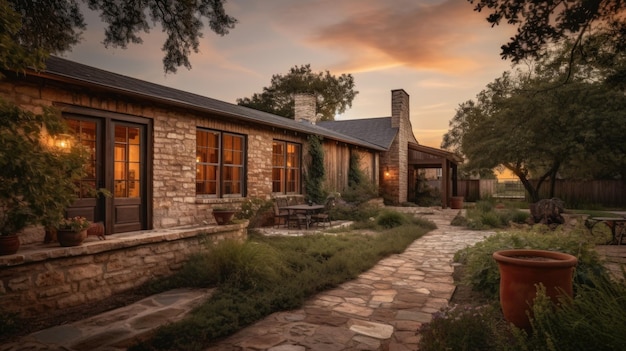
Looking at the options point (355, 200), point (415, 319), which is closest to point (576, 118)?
point (355, 200)

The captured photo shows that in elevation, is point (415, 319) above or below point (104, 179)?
below

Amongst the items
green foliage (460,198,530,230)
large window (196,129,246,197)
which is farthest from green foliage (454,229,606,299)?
green foliage (460,198,530,230)

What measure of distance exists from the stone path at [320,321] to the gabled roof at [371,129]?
46.1 feet

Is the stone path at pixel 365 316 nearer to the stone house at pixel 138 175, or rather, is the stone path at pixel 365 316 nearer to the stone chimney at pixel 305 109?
the stone house at pixel 138 175

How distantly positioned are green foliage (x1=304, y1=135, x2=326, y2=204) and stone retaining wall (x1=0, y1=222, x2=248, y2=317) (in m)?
6.89

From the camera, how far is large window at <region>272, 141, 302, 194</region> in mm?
11641

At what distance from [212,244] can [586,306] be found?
559 centimetres

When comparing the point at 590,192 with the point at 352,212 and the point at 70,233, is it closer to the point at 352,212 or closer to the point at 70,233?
the point at 352,212

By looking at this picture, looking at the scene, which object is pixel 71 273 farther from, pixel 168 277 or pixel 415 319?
pixel 415 319

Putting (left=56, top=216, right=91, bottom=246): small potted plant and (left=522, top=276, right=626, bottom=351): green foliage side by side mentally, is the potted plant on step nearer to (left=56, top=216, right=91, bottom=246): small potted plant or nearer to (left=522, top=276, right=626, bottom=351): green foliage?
(left=56, top=216, right=91, bottom=246): small potted plant

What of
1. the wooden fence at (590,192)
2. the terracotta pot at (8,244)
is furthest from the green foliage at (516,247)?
the wooden fence at (590,192)

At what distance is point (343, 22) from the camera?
768 cm

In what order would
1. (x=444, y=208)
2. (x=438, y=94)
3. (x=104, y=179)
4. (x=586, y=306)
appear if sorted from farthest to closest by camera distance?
(x=444, y=208) → (x=438, y=94) → (x=104, y=179) → (x=586, y=306)

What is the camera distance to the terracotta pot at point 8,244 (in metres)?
4.24
